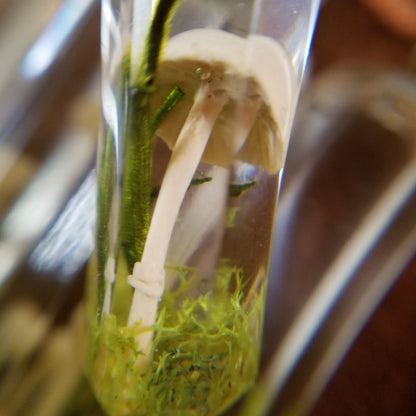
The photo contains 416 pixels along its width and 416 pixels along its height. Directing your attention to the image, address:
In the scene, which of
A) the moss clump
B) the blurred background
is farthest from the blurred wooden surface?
the moss clump

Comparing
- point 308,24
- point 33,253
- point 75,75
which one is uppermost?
point 308,24

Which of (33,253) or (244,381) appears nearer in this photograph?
(244,381)

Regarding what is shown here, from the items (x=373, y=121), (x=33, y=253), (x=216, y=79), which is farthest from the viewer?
(x=373, y=121)

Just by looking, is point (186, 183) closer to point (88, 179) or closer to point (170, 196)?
point (170, 196)

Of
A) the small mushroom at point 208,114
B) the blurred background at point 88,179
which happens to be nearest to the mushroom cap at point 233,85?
the small mushroom at point 208,114

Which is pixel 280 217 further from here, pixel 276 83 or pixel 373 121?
pixel 276 83

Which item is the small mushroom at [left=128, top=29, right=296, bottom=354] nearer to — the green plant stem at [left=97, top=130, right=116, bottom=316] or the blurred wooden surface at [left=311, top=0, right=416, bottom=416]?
the green plant stem at [left=97, top=130, right=116, bottom=316]

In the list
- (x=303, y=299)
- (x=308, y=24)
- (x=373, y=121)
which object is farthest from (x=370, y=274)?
(x=308, y=24)
